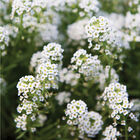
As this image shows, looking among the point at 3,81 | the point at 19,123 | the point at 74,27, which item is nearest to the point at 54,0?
the point at 74,27

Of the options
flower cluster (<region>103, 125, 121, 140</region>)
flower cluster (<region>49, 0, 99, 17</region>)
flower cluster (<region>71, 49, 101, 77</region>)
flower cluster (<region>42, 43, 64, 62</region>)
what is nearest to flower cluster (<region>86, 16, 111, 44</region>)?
flower cluster (<region>71, 49, 101, 77</region>)

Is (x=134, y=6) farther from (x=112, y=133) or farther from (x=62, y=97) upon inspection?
(x=112, y=133)

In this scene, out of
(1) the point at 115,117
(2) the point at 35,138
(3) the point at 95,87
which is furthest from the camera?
(3) the point at 95,87

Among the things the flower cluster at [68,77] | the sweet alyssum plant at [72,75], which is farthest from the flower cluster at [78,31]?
the flower cluster at [68,77]

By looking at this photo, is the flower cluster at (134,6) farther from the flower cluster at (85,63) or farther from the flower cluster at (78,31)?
the flower cluster at (85,63)

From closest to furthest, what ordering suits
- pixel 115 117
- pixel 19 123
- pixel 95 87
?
pixel 115 117 < pixel 19 123 < pixel 95 87

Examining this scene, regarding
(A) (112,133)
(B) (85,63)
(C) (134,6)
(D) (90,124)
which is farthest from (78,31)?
(A) (112,133)

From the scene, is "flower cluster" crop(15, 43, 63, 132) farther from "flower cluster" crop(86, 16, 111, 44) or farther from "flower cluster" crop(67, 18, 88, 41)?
"flower cluster" crop(67, 18, 88, 41)

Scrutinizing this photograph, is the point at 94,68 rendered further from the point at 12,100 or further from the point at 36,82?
the point at 12,100
